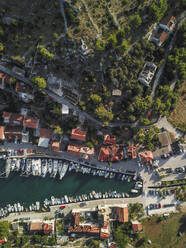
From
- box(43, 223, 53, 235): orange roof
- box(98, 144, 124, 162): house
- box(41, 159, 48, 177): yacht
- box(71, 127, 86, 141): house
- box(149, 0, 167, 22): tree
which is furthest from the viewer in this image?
box(41, 159, 48, 177): yacht

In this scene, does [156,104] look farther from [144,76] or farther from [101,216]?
[101,216]

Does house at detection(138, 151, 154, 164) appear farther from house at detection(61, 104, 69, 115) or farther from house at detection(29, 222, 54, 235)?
house at detection(29, 222, 54, 235)

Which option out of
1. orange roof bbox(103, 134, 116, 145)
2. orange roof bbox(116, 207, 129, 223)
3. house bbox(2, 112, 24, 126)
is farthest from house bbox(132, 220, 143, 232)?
house bbox(2, 112, 24, 126)

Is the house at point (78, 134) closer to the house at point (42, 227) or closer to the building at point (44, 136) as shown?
the building at point (44, 136)

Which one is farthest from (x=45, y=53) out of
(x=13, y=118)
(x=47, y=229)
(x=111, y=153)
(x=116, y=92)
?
(x=47, y=229)

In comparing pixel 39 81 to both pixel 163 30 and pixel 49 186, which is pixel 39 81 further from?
pixel 163 30

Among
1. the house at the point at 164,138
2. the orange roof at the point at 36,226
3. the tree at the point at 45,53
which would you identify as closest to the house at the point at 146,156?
the house at the point at 164,138
